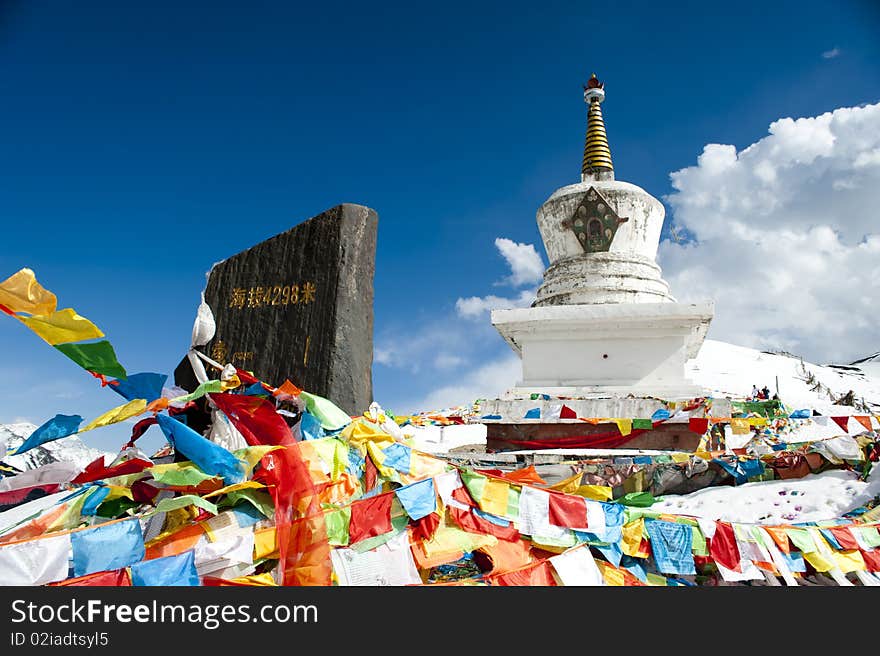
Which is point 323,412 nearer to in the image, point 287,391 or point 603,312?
point 287,391

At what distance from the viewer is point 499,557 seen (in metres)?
3.88

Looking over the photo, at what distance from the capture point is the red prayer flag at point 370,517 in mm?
3693

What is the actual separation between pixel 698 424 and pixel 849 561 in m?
4.51

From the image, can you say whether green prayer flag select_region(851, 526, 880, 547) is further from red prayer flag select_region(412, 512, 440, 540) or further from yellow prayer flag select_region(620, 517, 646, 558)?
red prayer flag select_region(412, 512, 440, 540)

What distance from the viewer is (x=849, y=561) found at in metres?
4.09

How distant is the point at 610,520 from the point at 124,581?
9.90ft

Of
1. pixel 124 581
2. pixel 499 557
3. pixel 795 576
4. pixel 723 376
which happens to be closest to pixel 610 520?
pixel 499 557

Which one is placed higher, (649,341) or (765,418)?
(649,341)

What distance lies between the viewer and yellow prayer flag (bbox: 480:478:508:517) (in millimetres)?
4129

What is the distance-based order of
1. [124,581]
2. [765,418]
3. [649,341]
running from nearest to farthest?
[124,581] < [765,418] < [649,341]

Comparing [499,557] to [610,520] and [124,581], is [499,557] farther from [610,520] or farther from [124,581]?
[124,581]

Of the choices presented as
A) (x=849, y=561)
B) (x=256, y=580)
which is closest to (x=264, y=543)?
(x=256, y=580)

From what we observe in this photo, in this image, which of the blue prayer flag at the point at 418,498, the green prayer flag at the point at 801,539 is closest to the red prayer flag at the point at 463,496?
the blue prayer flag at the point at 418,498

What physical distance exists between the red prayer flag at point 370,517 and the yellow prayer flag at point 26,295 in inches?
88.9
